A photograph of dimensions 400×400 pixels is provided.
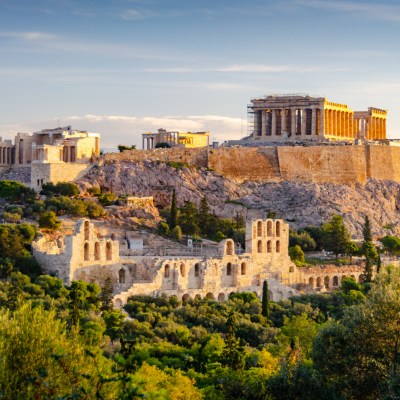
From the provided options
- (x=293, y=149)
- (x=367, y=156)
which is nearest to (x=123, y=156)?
(x=293, y=149)

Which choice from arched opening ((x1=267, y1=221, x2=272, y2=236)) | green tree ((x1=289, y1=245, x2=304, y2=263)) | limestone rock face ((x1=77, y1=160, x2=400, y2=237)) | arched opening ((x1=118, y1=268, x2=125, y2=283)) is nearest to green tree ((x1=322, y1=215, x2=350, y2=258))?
green tree ((x1=289, y1=245, x2=304, y2=263))

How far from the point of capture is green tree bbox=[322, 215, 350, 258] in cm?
6738

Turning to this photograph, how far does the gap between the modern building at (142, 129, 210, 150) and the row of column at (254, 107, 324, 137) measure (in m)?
4.32

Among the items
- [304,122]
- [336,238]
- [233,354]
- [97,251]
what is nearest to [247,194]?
[336,238]

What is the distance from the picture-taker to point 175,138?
3484 inches

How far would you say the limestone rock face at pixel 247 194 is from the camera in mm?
73062

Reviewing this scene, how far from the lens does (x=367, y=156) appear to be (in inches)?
3447

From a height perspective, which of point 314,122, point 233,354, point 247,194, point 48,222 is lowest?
point 233,354

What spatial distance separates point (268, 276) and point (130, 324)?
42.4 feet

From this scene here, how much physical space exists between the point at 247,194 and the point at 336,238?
10.8 meters

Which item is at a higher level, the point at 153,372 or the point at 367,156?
the point at 367,156

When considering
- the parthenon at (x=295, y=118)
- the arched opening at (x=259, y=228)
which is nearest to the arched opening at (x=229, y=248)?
the arched opening at (x=259, y=228)

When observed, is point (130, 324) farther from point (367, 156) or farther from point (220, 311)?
point (367, 156)

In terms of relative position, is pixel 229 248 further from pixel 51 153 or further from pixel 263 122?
pixel 263 122
